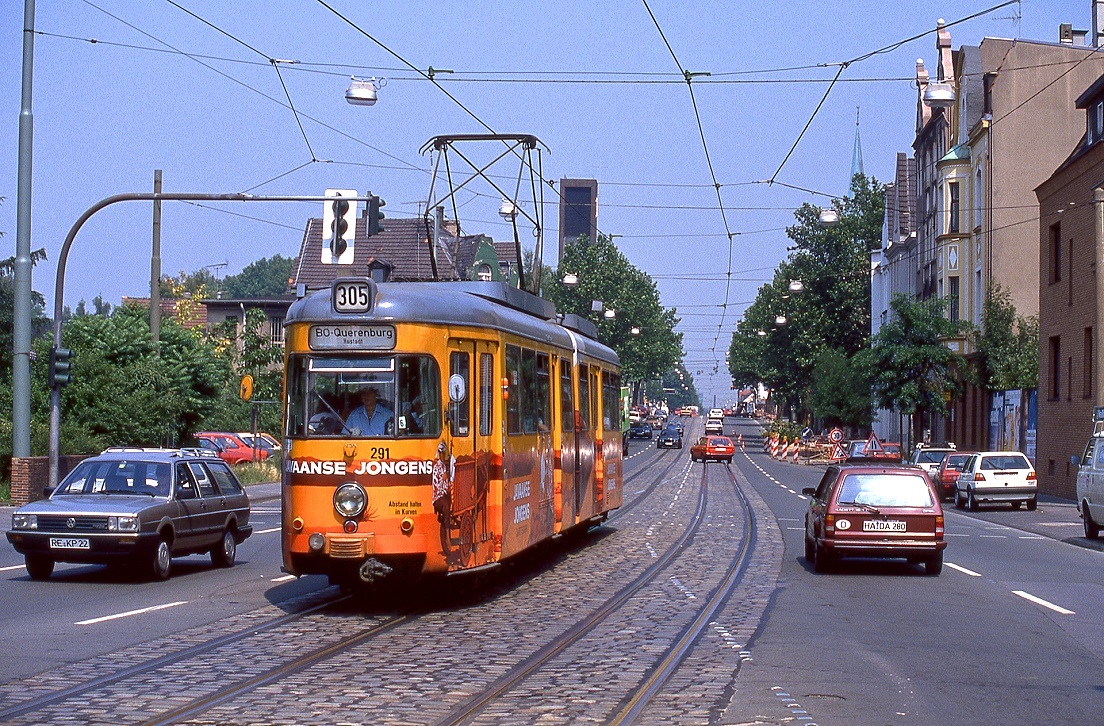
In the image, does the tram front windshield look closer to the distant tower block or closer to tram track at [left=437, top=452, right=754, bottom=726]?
tram track at [left=437, top=452, right=754, bottom=726]

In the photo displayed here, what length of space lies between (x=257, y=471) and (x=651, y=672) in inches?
1378

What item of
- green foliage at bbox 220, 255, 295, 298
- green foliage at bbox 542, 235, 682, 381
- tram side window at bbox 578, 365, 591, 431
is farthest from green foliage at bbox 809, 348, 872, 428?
green foliage at bbox 220, 255, 295, 298

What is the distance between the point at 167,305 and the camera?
103m

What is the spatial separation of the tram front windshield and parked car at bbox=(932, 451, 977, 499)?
2917 centimetres

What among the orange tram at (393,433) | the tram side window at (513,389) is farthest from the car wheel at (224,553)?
the tram side window at (513,389)

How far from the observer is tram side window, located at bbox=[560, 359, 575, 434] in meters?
18.5

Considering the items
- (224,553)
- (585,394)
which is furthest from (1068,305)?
(224,553)

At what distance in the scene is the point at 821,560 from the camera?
60.6 ft

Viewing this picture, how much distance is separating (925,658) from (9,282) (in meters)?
40.6

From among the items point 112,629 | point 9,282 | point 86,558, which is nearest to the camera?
point 112,629

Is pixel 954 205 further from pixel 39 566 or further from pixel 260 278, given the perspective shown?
pixel 260 278

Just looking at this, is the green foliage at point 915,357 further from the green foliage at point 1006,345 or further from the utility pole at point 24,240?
the utility pole at point 24,240

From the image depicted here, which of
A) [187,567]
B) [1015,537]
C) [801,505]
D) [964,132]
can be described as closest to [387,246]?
[964,132]

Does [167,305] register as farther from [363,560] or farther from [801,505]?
[363,560]
